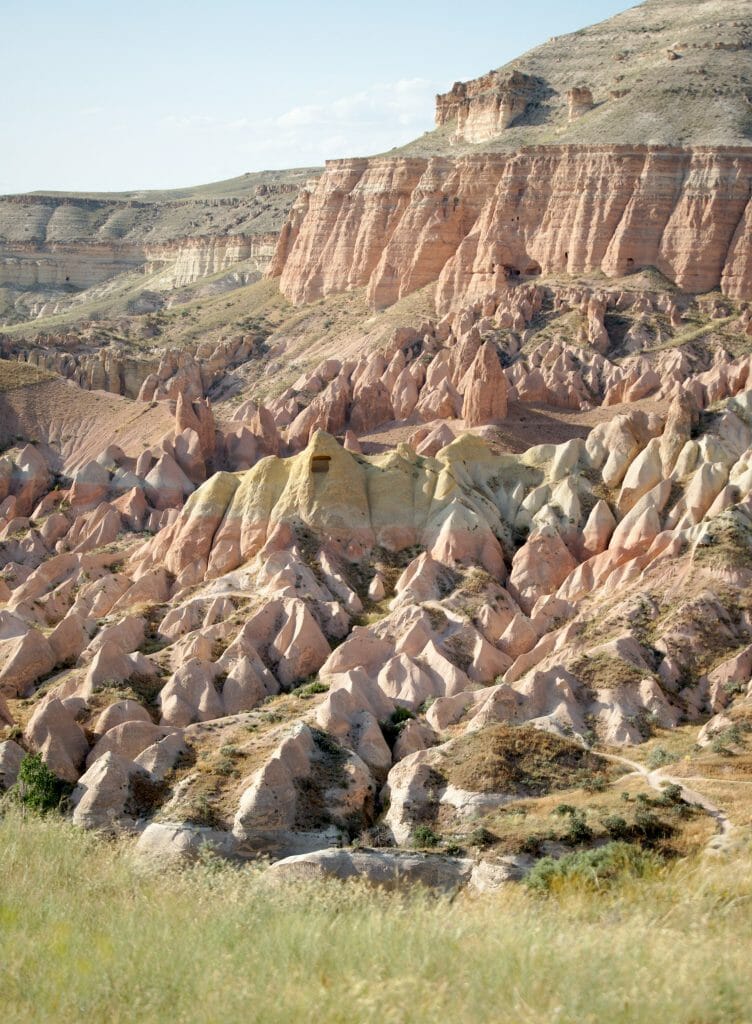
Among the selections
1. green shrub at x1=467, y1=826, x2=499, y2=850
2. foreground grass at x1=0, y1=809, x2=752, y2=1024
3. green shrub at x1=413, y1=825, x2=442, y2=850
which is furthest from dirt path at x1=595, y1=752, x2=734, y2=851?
foreground grass at x1=0, y1=809, x2=752, y2=1024

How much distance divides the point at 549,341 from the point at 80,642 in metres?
43.2

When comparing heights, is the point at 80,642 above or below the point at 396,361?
below

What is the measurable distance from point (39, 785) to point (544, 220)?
6866 centimetres

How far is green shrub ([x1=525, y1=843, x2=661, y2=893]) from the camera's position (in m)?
21.4

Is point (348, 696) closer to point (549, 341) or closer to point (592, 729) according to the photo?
point (592, 729)

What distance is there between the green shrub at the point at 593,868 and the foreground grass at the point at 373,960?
3164 millimetres

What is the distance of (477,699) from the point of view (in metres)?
38.8

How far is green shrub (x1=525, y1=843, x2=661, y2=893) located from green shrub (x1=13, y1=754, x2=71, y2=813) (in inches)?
498

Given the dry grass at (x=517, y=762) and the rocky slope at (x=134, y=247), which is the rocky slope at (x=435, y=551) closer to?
the dry grass at (x=517, y=762)

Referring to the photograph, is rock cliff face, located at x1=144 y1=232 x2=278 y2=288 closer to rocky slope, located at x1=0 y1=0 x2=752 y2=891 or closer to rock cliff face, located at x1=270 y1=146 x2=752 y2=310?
rock cliff face, located at x1=270 y1=146 x2=752 y2=310

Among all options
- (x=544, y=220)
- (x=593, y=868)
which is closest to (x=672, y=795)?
(x=593, y=868)

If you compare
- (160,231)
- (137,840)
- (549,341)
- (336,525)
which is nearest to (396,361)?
(549,341)

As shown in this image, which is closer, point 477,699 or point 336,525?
point 477,699

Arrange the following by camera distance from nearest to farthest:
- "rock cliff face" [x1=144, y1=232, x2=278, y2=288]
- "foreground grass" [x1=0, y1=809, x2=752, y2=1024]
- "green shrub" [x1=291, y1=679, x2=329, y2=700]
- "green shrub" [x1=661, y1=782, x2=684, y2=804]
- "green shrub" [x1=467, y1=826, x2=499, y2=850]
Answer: "foreground grass" [x1=0, y1=809, x2=752, y2=1024]
"green shrub" [x1=467, y1=826, x2=499, y2=850]
"green shrub" [x1=661, y1=782, x2=684, y2=804]
"green shrub" [x1=291, y1=679, x2=329, y2=700]
"rock cliff face" [x1=144, y1=232, x2=278, y2=288]
